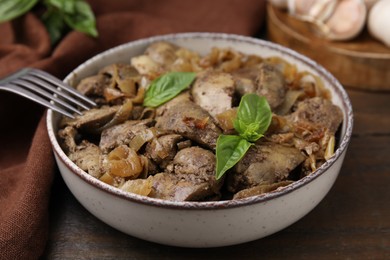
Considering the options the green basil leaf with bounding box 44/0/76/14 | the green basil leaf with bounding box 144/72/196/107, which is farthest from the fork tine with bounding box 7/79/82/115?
the green basil leaf with bounding box 44/0/76/14

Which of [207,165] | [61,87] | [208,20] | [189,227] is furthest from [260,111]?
[208,20]

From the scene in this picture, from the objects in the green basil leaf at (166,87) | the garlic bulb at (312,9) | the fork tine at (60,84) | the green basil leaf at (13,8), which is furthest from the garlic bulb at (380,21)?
the green basil leaf at (13,8)

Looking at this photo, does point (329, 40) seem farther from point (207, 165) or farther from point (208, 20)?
point (207, 165)

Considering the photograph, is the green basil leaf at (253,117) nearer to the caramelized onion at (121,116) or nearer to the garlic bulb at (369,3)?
the caramelized onion at (121,116)

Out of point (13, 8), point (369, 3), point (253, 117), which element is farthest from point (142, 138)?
point (369, 3)

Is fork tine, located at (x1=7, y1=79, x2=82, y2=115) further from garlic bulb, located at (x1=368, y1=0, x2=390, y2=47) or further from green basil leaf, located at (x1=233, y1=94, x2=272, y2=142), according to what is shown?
garlic bulb, located at (x1=368, y1=0, x2=390, y2=47)

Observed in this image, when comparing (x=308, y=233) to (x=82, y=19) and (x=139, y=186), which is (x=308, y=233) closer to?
→ (x=139, y=186)

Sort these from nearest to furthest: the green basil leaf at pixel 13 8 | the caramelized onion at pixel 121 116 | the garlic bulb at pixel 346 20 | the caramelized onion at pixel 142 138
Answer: the caramelized onion at pixel 142 138 → the caramelized onion at pixel 121 116 → the green basil leaf at pixel 13 8 → the garlic bulb at pixel 346 20
